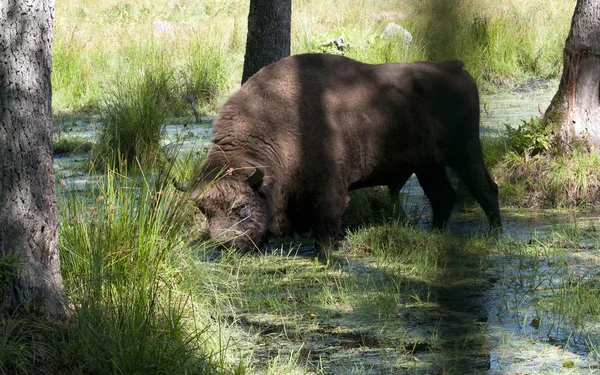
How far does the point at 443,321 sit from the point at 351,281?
1.19 meters

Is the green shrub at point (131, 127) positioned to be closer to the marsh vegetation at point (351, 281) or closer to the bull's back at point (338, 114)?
the marsh vegetation at point (351, 281)

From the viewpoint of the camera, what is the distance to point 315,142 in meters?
8.05

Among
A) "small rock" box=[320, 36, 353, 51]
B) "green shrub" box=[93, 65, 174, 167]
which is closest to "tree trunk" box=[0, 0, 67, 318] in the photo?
"green shrub" box=[93, 65, 174, 167]

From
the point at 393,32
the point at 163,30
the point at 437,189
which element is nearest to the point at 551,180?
the point at 437,189

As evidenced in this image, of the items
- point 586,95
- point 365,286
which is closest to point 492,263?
point 365,286

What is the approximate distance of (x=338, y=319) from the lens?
607 cm

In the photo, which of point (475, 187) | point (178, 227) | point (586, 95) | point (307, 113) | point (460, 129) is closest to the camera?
point (178, 227)

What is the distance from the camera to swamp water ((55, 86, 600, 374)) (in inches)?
Answer: 199

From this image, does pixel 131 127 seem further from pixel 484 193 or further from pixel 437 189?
pixel 484 193

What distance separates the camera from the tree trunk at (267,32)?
→ 32.4ft

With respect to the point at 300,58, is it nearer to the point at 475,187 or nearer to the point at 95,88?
the point at 475,187

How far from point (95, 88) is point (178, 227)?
35.1 feet

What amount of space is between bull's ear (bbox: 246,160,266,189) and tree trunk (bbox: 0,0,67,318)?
297 centimetres

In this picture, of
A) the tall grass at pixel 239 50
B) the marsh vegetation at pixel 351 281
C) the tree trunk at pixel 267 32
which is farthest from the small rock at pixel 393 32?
the tree trunk at pixel 267 32
